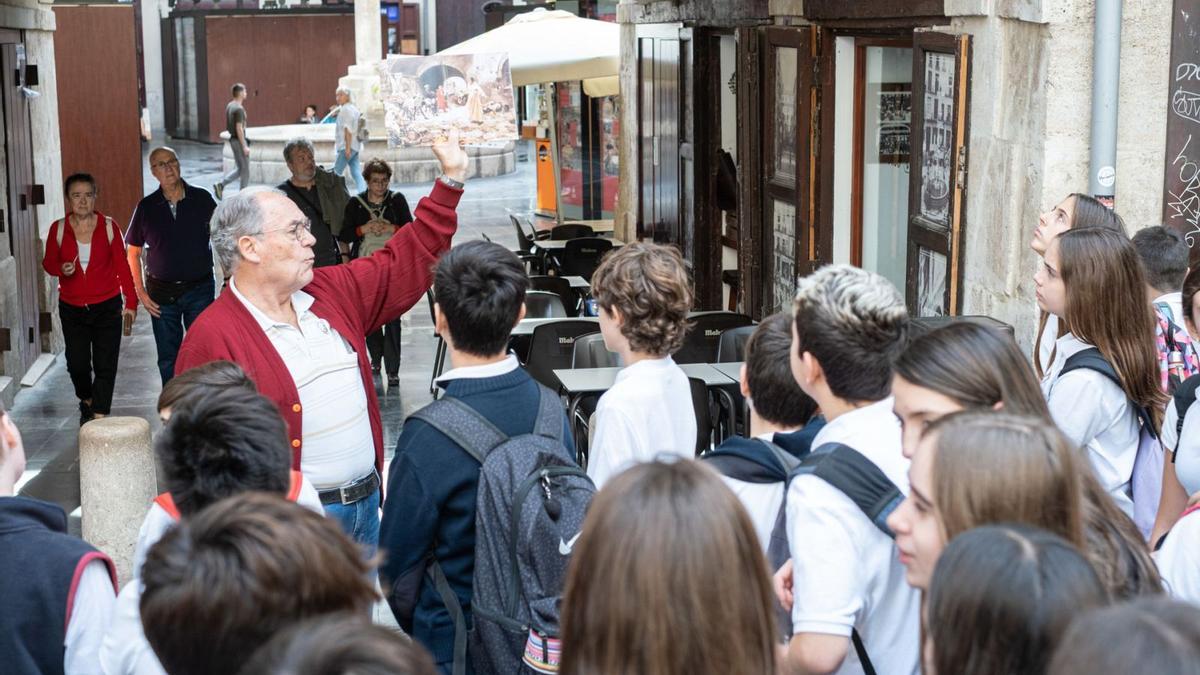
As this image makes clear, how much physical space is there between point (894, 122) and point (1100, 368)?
5351 mm

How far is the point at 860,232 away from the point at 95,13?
9.92m

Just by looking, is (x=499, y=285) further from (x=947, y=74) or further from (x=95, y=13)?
(x=95, y=13)

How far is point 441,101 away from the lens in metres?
5.04

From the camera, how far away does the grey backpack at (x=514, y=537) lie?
3.23 m

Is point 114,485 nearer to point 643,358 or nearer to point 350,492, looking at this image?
point 350,492

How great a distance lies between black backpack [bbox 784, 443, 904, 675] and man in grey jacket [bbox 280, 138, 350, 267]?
7.44m

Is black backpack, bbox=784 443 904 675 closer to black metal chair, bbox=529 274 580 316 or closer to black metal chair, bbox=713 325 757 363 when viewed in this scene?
black metal chair, bbox=713 325 757 363

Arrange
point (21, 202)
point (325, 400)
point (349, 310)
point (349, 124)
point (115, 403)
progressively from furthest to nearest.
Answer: point (349, 124)
point (21, 202)
point (115, 403)
point (349, 310)
point (325, 400)

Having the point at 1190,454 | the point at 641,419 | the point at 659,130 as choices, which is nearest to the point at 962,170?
the point at 1190,454

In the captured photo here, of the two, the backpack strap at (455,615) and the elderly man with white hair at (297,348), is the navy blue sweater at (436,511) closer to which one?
the backpack strap at (455,615)

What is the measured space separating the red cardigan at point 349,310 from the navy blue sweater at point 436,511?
697 mm

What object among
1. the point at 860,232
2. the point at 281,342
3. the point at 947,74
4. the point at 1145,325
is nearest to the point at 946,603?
the point at 1145,325

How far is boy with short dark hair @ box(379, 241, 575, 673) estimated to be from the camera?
3.38 meters

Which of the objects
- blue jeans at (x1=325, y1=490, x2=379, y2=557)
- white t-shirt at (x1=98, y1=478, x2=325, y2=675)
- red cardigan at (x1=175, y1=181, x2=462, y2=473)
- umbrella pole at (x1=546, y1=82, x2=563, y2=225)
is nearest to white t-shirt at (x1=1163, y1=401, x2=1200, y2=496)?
red cardigan at (x1=175, y1=181, x2=462, y2=473)
